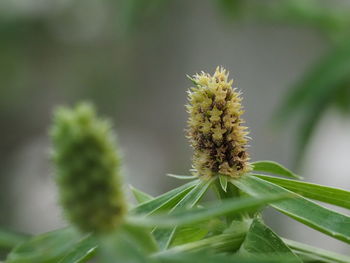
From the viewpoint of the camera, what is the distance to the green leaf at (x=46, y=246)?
1.21 feet

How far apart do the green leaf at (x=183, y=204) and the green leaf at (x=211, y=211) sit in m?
0.05

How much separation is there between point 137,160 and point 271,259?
479 centimetres

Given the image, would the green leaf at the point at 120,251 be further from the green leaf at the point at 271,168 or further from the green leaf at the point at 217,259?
the green leaf at the point at 271,168

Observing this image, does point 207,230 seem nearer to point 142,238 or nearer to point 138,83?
point 142,238

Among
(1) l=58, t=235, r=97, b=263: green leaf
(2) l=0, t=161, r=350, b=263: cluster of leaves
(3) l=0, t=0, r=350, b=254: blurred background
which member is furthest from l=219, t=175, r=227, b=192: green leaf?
(3) l=0, t=0, r=350, b=254: blurred background

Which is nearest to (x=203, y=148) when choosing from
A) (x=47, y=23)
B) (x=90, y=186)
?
(x=90, y=186)

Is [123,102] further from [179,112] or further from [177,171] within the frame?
[177,171]

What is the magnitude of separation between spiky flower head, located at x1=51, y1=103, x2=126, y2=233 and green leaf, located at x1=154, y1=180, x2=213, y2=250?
0.06 m

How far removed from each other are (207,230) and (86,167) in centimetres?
14

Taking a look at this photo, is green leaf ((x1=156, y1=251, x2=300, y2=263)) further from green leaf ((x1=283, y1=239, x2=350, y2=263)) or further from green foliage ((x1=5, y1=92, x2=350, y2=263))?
green leaf ((x1=283, y1=239, x2=350, y2=263))

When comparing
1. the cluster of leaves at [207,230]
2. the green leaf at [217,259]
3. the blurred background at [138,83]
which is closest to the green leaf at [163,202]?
the cluster of leaves at [207,230]

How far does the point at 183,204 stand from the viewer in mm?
463

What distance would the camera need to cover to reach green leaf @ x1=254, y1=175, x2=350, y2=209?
45 cm

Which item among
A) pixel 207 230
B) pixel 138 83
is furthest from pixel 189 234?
pixel 138 83
